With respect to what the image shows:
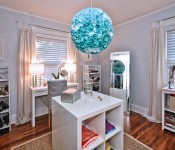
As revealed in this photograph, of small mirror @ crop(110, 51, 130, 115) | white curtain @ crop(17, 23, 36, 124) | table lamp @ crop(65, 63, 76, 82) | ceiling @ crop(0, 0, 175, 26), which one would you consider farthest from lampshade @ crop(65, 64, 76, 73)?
ceiling @ crop(0, 0, 175, 26)

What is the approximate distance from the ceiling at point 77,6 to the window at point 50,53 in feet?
1.95

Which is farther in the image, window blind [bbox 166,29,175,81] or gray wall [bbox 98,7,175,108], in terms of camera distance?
gray wall [bbox 98,7,175,108]

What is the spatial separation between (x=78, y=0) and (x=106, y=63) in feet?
7.17

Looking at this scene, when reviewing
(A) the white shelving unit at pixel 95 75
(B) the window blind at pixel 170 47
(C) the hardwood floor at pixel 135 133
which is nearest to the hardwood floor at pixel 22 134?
(C) the hardwood floor at pixel 135 133

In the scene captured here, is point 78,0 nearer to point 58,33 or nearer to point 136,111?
point 58,33

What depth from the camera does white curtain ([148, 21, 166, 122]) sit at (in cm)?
247

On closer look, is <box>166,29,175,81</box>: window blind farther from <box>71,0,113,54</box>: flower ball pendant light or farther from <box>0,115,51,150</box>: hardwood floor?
<box>0,115,51,150</box>: hardwood floor

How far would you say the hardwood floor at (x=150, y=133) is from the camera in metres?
1.85

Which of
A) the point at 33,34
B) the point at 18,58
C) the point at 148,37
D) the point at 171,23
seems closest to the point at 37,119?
the point at 18,58

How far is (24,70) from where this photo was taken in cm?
261

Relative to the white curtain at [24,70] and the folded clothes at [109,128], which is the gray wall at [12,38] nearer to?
the white curtain at [24,70]

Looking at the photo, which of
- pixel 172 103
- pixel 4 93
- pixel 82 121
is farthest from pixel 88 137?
pixel 4 93

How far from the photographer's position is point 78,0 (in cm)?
213

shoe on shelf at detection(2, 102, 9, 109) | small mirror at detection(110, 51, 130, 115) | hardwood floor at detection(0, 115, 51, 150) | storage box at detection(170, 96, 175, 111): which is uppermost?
small mirror at detection(110, 51, 130, 115)
